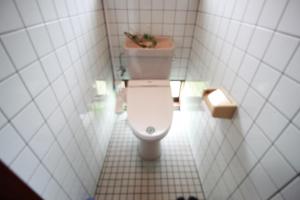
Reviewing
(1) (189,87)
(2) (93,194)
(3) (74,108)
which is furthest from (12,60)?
(1) (189,87)

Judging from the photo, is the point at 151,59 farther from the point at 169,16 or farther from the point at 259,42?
the point at 259,42

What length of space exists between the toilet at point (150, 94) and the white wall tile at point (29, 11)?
80 centimetres

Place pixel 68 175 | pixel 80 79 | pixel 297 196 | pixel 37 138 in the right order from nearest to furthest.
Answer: pixel 297 196 → pixel 37 138 → pixel 68 175 → pixel 80 79

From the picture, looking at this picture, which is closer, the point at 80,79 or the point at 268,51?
the point at 268,51

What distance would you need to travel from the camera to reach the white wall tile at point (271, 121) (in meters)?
0.50

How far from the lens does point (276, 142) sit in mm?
518

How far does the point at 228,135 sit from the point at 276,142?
0.30 meters

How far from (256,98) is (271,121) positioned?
11 centimetres

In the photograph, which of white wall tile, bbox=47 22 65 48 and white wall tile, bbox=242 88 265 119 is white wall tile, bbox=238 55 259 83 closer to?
white wall tile, bbox=242 88 265 119

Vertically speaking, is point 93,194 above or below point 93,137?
below

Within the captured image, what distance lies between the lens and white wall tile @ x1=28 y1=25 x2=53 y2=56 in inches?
21.2

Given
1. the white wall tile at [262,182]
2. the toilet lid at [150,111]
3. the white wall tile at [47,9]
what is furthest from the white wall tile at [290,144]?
the white wall tile at [47,9]

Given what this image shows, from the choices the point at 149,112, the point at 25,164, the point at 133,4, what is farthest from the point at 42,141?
the point at 133,4

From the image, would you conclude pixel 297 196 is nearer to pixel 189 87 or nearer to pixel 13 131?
pixel 13 131
